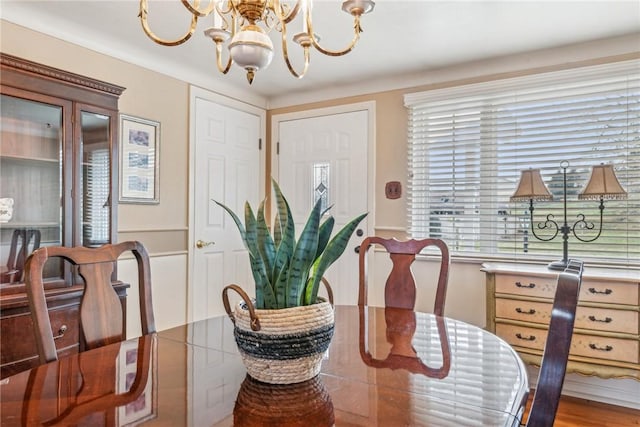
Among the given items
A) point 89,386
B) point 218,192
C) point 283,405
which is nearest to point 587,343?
point 283,405

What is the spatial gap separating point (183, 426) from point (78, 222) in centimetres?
169

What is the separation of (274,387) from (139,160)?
2284mm

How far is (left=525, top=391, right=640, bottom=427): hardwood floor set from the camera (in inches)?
88.3

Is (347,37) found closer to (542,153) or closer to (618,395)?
(542,153)

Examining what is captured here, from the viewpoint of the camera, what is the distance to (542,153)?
273 cm

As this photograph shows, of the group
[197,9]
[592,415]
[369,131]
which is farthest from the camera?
[369,131]

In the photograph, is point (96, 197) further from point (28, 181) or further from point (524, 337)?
point (524, 337)

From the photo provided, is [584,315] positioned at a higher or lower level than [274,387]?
lower

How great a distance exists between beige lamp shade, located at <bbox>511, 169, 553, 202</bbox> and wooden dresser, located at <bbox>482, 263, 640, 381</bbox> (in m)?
0.44

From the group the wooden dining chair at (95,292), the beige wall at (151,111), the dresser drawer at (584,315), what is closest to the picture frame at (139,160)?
the beige wall at (151,111)

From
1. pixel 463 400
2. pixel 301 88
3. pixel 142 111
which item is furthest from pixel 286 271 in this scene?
pixel 301 88

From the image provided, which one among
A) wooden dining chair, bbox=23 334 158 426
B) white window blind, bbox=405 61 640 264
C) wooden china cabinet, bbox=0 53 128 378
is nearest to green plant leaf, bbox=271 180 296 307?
wooden dining chair, bbox=23 334 158 426

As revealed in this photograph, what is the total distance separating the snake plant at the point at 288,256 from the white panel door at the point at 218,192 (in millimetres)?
2317

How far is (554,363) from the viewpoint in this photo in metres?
0.65
